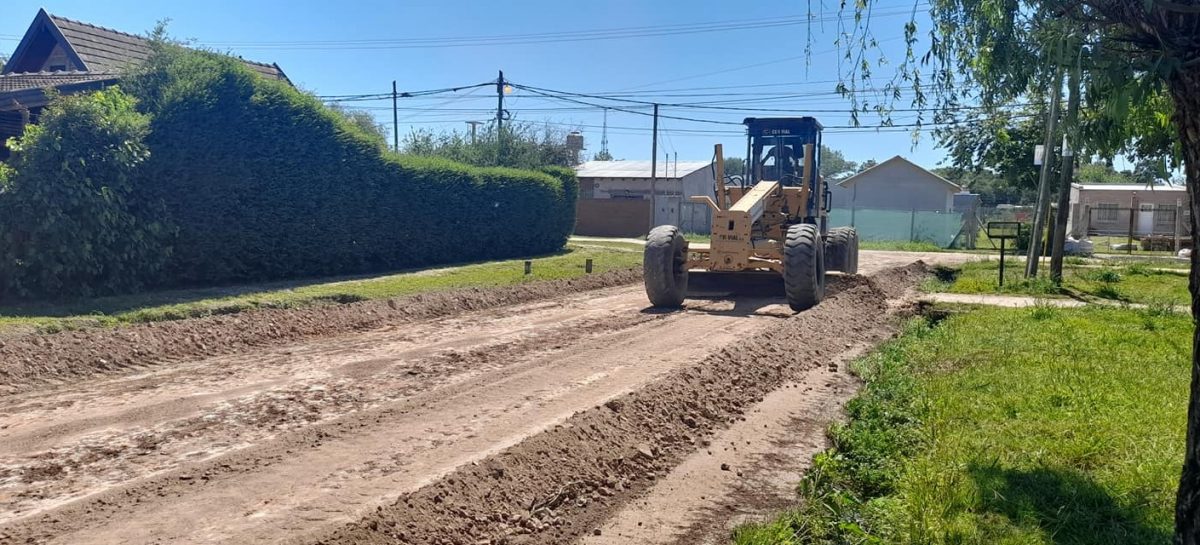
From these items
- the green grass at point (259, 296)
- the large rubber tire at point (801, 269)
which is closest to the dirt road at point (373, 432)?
the green grass at point (259, 296)

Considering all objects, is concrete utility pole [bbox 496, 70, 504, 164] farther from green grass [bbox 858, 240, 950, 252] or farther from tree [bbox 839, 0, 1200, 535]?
tree [bbox 839, 0, 1200, 535]

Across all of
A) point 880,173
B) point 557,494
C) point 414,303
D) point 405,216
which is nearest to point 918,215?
point 880,173

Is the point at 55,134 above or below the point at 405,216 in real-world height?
above

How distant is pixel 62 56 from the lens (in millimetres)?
25625

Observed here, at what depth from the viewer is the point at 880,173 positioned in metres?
59.4

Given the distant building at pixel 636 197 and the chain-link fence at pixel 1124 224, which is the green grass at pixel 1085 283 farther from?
the distant building at pixel 636 197

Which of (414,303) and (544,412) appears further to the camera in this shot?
(414,303)

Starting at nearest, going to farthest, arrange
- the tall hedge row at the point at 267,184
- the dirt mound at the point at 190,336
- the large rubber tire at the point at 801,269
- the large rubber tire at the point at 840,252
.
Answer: the dirt mound at the point at 190,336, the large rubber tire at the point at 801,269, the tall hedge row at the point at 267,184, the large rubber tire at the point at 840,252

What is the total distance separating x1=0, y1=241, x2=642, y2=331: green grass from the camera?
11.2 m

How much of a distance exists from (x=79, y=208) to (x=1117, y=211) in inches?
1939

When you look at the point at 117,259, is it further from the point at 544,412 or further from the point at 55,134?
the point at 544,412

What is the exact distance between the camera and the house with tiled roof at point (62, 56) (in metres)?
20.0

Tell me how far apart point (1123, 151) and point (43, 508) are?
6.62m

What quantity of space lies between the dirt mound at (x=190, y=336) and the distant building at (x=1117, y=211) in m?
39.1
